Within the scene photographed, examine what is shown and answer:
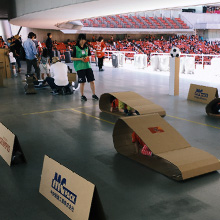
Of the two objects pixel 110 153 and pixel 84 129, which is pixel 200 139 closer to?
pixel 110 153

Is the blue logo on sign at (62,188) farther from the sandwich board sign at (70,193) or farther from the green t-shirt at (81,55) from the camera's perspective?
the green t-shirt at (81,55)

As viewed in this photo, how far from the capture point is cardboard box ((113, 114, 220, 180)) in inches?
136

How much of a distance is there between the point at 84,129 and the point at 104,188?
2.31 m

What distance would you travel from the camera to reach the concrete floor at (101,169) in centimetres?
283

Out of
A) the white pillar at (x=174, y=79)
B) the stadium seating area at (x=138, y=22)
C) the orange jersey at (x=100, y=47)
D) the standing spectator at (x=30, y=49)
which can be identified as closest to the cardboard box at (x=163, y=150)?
the white pillar at (x=174, y=79)

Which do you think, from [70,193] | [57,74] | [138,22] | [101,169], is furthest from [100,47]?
[138,22]

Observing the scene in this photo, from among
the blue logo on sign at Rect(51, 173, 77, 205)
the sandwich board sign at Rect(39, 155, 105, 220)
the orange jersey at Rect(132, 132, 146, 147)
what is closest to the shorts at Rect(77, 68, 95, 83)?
the orange jersey at Rect(132, 132, 146, 147)

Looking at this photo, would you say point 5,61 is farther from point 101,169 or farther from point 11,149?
point 101,169

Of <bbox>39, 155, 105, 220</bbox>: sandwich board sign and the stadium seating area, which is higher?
the stadium seating area

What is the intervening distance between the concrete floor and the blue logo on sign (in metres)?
0.16

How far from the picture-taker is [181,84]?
34.9 feet

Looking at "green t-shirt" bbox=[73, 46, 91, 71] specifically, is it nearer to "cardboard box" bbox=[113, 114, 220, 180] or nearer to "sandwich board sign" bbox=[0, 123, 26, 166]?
"cardboard box" bbox=[113, 114, 220, 180]

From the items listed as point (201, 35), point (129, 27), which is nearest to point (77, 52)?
point (129, 27)

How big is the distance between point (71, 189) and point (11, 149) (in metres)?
1.47
